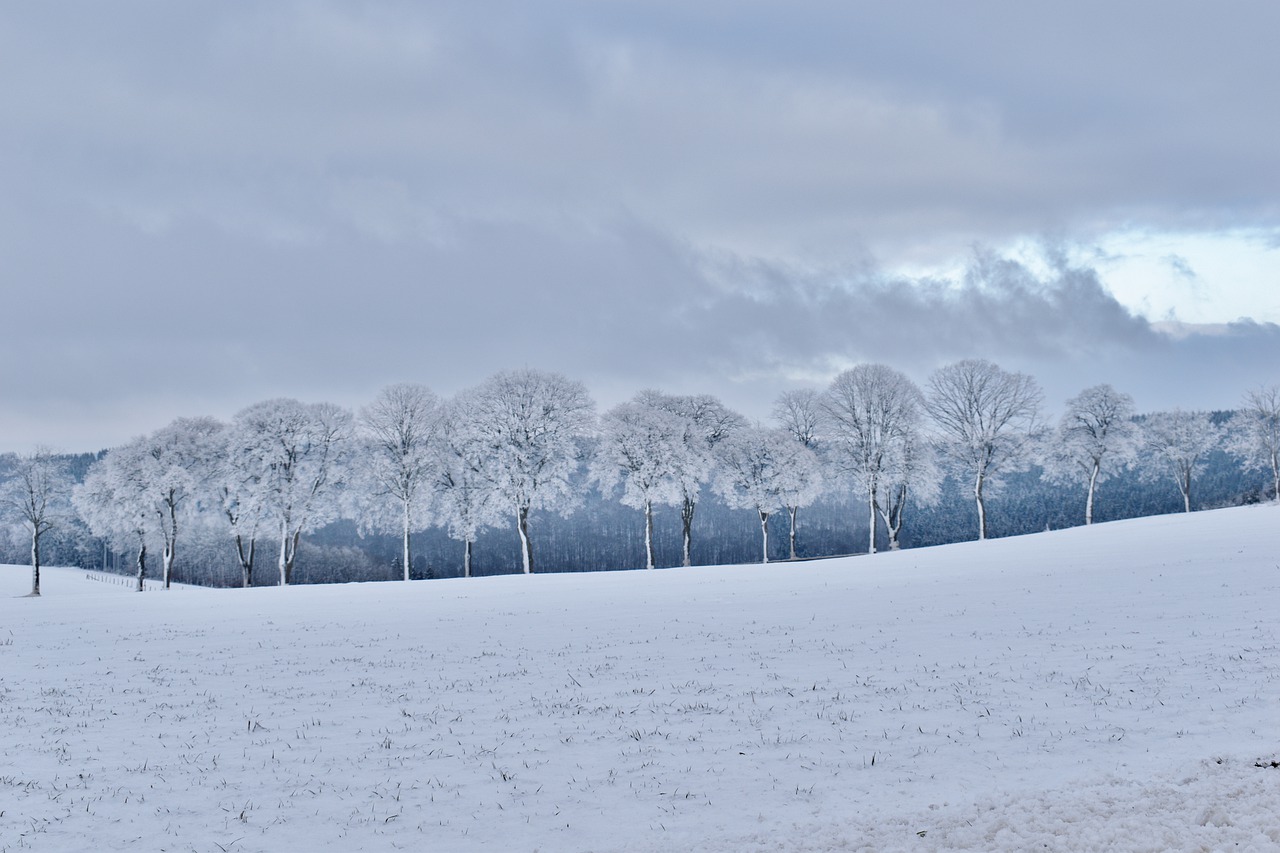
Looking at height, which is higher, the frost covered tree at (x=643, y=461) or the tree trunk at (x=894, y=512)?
the frost covered tree at (x=643, y=461)

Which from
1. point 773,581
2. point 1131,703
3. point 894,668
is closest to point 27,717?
point 894,668

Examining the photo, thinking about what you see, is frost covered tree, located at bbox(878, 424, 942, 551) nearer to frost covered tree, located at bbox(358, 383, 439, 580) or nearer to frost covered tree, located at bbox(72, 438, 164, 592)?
frost covered tree, located at bbox(358, 383, 439, 580)

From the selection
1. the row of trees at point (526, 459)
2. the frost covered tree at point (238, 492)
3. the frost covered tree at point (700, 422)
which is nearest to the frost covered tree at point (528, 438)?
the row of trees at point (526, 459)

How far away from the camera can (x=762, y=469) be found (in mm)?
63406

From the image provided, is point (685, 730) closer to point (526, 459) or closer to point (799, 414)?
point (526, 459)

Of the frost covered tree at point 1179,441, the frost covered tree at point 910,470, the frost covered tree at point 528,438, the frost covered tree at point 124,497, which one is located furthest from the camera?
the frost covered tree at point 1179,441

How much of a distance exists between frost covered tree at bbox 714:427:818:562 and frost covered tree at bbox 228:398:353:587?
3169 centimetres

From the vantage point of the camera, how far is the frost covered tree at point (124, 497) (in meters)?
57.2

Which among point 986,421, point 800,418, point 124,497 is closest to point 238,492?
point 124,497

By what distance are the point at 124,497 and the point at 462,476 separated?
26740mm

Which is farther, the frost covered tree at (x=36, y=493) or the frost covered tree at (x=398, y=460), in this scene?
the frost covered tree at (x=36, y=493)

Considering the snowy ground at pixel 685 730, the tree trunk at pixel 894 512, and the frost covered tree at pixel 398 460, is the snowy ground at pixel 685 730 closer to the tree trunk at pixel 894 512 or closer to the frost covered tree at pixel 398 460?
the frost covered tree at pixel 398 460

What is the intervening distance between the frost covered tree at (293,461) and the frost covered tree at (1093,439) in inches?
2509

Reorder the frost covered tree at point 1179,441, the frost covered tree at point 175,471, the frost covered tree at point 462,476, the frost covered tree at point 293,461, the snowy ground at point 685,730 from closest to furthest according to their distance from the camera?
1. the snowy ground at point 685,730
2. the frost covered tree at point 462,476
3. the frost covered tree at point 293,461
4. the frost covered tree at point 175,471
5. the frost covered tree at point 1179,441
